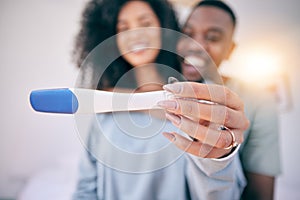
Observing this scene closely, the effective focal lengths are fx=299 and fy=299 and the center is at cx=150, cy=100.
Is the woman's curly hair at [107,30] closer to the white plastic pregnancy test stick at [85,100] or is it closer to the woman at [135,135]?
the woman at [135,135]

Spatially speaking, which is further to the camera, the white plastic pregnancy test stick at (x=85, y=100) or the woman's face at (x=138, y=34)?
the woman's face at (x=138, y=34)

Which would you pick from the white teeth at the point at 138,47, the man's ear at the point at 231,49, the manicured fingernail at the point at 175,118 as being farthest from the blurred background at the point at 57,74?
the manicured fingernail at the point at 175,118

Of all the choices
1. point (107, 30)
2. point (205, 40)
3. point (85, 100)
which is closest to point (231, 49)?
point (205, 40)

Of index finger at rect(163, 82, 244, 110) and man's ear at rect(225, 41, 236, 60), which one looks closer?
index finger at rect(163, 82, 244, 110)

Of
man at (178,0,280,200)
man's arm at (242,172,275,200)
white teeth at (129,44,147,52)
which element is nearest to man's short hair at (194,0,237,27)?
man at (178,0,280,200)

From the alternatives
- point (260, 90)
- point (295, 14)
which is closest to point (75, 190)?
point (260, 90)

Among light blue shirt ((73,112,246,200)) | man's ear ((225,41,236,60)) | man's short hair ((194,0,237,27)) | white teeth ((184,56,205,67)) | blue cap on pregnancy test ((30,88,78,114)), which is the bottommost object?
light blue shirt ((73,112,246,200))

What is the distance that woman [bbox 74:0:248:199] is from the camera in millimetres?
357

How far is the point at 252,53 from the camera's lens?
1.51 ft

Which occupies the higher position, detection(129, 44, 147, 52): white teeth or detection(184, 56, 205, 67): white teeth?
detection(129, 44, 147, 52): white teeth

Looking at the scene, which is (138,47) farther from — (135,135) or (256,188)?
(256,188)

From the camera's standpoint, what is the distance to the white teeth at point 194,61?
375mm

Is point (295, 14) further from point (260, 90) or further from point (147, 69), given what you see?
point (147, 69)

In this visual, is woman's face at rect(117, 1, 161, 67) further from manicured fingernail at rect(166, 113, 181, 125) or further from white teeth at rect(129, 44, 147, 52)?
manicured fingernail at rect(166, 113, 181, 125)
